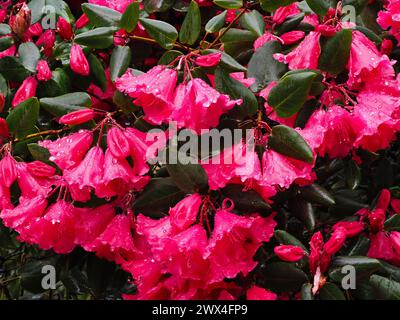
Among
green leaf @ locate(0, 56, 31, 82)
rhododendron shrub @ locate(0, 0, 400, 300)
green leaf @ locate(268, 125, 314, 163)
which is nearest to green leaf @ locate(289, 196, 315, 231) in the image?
rhododendron shrub @ locate(0, 0, 400, 300)

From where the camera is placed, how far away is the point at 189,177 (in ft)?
3.42

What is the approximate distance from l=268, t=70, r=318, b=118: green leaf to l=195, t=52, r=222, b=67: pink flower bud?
12 centimetres

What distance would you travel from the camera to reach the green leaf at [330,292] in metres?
1.05

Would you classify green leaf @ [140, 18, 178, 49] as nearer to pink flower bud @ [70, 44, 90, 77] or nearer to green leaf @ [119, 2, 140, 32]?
green leaf @ [119, 2, 140, 32]

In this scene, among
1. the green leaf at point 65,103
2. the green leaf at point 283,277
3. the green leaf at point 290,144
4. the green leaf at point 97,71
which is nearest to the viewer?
the green leaf at point 290,144

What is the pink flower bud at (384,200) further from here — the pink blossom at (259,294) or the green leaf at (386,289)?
the pink blossom at (259,294)

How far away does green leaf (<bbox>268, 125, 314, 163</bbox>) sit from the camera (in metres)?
1.00

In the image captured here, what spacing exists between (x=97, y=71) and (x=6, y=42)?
230 millimetres

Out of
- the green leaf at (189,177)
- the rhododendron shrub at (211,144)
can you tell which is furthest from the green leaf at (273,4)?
the green leaf at (189,177)

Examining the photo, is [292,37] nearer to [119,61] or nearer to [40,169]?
[119,61]

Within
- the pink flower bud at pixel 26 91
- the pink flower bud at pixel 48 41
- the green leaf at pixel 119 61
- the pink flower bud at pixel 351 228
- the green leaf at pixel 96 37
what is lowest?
the pink flower bud at pixel 351 228

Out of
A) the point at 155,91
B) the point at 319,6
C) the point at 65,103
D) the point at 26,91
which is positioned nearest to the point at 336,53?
the point at 319,6

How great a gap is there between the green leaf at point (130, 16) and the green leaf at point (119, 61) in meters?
0.05
